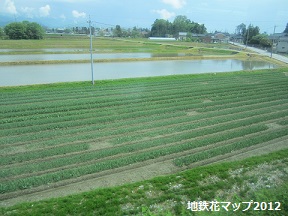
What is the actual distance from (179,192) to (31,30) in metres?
90.1

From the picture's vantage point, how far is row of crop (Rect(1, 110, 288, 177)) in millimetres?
9570

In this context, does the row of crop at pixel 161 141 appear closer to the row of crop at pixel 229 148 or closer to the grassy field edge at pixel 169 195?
the row of crop at pixel 229 148

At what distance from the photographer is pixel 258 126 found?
13984mm

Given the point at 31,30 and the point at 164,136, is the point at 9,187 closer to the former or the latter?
the point at 164,136

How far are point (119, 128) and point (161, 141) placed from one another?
117 inches

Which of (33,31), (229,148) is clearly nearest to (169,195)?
(229,148)

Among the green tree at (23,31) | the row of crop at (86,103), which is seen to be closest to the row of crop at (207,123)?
the row of crop at (86,103)

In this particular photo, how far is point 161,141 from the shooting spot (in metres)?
11.9

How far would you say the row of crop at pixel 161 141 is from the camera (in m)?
9.57

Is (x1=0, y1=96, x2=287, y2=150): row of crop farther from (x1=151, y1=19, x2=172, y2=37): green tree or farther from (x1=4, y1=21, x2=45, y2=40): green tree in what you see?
(x1=151, y1=19, x2=172, y2=37): green tree

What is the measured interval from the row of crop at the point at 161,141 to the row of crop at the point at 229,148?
108cm

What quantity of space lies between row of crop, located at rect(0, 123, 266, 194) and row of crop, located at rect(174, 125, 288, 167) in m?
0.74

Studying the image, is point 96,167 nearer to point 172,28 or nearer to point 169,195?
point 169,195

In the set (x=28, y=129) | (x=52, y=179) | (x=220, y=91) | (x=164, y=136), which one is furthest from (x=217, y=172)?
(x=220, y=91)
